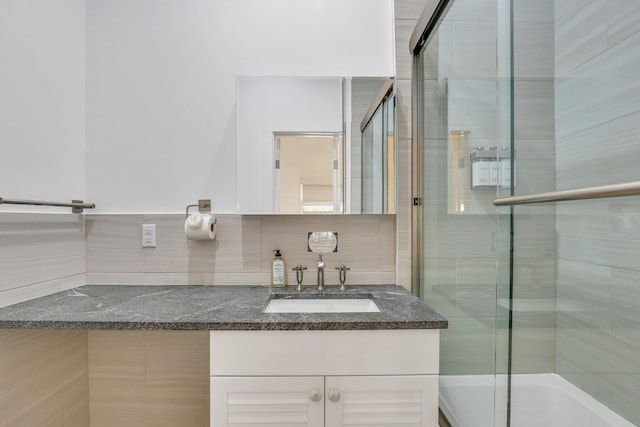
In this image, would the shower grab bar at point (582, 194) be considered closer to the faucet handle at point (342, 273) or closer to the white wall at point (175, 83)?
the faucet handle at point (342, 273)

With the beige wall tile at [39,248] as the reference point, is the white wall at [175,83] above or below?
above

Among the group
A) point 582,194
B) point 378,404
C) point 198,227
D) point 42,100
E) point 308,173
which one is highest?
point 42,100

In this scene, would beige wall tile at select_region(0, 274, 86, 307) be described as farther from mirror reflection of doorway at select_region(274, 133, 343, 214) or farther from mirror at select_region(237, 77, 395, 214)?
mirror reflection of doorway at select_region(274, 133, 343, 214)

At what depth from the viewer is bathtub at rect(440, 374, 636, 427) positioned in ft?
2.41

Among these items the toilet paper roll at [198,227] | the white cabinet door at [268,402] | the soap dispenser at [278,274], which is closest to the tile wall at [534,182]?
the white cabinet door at [268,402]

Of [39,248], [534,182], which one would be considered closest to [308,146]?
[534,182]

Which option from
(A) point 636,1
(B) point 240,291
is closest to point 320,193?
(B) point 240,291

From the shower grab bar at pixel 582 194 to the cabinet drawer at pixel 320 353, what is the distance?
0.53m

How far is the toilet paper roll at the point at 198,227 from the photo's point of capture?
149 cm

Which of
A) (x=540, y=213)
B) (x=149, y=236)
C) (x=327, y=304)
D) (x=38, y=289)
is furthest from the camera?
(x=149, y=236)

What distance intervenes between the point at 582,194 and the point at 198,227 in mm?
1345

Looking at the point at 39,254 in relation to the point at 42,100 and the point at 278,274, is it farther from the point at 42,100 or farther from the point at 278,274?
the point at 278,274

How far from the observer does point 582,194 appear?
1.97 ft

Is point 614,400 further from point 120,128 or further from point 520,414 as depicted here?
point 120,128
